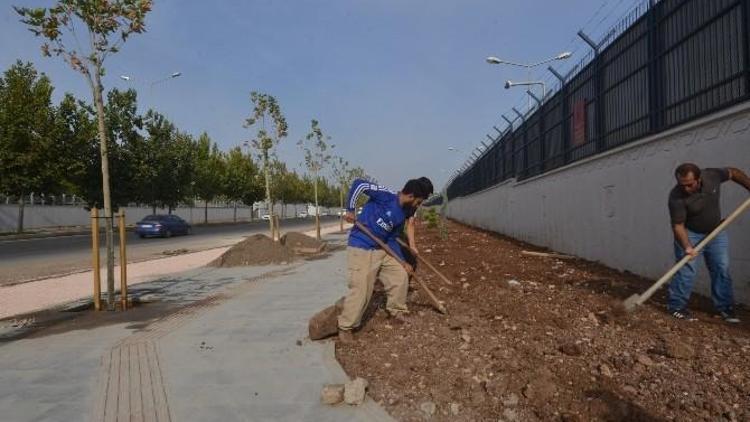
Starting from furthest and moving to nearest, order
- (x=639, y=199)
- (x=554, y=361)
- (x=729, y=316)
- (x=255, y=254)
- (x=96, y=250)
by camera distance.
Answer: (x=255, y=254)
(x=639, y=199)
(x=96, y=250)
(x=729, y=316)
(x=554, y=361)

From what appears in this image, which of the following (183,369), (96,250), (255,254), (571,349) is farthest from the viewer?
(255,254)

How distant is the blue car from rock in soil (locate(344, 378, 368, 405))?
26.1 meters

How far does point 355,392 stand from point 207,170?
1889 inches

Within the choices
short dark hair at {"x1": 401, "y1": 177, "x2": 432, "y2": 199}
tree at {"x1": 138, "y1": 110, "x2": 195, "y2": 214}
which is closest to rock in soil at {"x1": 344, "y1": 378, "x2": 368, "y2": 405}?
short dark hair at {"x1": 401, "y1": 177, "x2": 432, "y2": 199}

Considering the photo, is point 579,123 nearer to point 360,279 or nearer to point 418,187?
point 418,187

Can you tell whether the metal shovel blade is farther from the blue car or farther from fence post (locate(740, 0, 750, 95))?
the blue car

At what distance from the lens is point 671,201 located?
16.1ft

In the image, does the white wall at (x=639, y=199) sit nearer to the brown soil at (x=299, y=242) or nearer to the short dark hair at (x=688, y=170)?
the short dark hair at (x=688, y=170)

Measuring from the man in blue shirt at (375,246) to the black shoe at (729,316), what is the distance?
2.65 meters

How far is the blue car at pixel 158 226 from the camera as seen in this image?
27.8m

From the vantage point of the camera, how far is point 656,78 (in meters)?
7.46

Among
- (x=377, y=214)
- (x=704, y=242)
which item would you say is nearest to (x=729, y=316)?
(x=704, y=242)

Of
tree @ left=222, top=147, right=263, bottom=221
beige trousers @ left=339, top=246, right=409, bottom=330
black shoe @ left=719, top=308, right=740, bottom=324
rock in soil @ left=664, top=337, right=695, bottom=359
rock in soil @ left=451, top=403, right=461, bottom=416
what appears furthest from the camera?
tree @ left=222, top=147, right=263, bottom=221

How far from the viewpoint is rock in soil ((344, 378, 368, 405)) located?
11.8 feet
